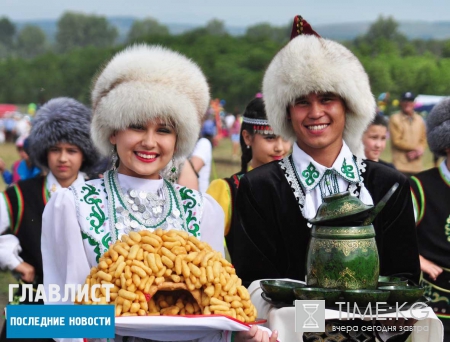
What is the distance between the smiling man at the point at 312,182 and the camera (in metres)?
3.38

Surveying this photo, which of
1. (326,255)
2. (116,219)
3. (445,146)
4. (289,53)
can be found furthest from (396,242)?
(445,146)

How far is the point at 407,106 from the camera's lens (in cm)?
1134

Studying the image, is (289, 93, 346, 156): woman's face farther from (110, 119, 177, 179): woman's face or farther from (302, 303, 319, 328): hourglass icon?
(302, 303, 319, 328): hourglass icon

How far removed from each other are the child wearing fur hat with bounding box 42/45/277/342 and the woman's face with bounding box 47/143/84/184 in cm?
157

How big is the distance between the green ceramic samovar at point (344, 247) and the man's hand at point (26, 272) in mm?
2074

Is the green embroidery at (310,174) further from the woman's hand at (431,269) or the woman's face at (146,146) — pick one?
the woman's hand at (431,269)

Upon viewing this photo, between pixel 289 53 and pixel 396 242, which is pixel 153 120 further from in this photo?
pixel 396 242

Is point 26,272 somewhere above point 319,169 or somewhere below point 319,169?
below

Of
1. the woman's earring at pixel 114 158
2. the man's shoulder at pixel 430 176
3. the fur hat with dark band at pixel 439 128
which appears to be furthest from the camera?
the fur hat with dark band at pixel 439 128

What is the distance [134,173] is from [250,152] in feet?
6.92

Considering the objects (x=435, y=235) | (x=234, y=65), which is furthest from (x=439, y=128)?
(x=234, y=65)

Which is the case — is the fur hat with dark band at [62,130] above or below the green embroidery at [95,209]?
above

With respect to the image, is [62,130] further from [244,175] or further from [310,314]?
[310,314]

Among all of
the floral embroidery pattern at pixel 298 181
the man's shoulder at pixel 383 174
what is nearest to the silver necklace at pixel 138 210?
the floral embroidery pattern at pixel 298 181
